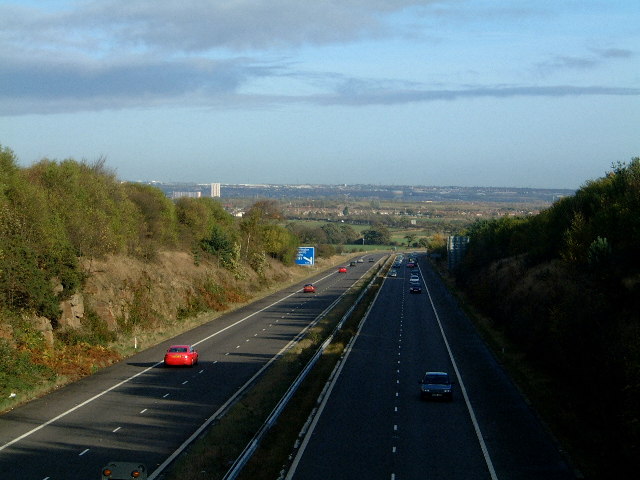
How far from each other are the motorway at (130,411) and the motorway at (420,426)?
11.6 ft

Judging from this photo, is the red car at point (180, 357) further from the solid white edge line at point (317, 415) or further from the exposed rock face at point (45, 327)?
the solid white edge line at point (317, 415)

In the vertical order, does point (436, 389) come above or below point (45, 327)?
below

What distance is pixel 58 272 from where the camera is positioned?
37.3 m

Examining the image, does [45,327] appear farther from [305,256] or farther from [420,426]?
[305,256]

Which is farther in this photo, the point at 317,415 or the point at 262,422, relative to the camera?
the point at 317,415

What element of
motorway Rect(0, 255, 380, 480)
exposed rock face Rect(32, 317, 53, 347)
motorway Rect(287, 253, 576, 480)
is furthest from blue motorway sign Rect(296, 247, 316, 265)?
exposed rock face Rect(32, 317, 53, 347)

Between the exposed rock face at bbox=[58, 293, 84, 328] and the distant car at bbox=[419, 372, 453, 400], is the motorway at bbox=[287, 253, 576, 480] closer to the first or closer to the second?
the distant car at bbox=[419, 372, 453, 400]

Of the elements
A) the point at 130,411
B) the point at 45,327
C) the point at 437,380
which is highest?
the point at 45,327

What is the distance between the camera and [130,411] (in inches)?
968

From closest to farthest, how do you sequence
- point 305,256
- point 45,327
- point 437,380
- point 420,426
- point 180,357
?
point 420,426 → point 437,380 → point 180,357 → point 45,327 → point 305,256

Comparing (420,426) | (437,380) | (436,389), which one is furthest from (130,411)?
(437,380)

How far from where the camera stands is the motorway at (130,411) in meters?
19.0

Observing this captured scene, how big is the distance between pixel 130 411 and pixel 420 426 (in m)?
8.46

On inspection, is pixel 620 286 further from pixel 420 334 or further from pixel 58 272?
pixel 58 272
